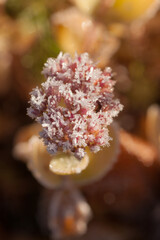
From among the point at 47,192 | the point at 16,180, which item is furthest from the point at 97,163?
the point at 16,180

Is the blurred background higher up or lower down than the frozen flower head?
higher up

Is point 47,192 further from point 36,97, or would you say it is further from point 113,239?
point 36,97

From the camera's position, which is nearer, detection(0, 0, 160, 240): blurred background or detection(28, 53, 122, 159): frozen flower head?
detection(28, 53, 122, 159): frozen flower head

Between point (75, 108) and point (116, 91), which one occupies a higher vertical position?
point (116, 91)

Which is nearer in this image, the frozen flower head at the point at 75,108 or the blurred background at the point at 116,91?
the frozen flower head at the point at 75,108
